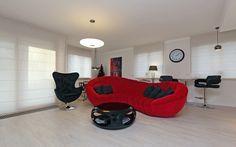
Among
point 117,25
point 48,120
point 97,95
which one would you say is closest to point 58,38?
point 117,25

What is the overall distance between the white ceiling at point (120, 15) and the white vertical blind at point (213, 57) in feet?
2.25

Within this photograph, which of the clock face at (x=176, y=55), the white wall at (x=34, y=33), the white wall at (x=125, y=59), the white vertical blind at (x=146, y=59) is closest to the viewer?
the white wall at (x=34, y=33)

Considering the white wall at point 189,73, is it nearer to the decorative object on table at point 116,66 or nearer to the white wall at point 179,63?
the white wall at point 179,63

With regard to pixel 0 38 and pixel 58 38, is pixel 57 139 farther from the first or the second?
pixel 58 38

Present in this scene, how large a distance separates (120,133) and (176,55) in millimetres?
4350

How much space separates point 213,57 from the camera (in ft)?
15.7

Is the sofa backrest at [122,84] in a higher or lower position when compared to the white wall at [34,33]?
lower

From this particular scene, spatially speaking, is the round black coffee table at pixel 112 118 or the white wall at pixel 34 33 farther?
the white wall at pixel 34 33

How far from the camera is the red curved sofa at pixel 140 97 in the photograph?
124 inches

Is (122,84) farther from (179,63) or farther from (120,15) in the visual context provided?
(179,63)

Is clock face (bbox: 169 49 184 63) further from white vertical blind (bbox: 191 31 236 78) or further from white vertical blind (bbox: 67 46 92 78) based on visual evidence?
white vertical blind (bbox: 67 46 92 78)

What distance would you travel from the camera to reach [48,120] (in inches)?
118

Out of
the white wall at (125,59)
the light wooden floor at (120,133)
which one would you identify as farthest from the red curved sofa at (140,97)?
the white wall at (125,59)

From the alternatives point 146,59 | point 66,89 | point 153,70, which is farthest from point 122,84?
point 146,59
